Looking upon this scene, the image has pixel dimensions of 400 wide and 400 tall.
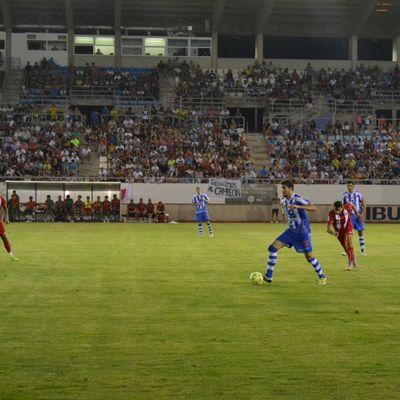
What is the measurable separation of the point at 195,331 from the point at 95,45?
53.6 meters

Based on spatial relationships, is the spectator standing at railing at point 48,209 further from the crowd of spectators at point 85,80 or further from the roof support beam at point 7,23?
the roof support beam at point 7,23

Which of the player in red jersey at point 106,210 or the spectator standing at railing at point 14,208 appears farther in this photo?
the player in red jersey at point 106,210

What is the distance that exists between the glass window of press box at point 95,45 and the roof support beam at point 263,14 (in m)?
10.9

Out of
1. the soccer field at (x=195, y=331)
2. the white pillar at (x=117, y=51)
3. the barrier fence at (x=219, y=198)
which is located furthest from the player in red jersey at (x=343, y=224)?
the white pillar at (x=117, y=51)

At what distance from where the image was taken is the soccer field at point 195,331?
7.84 m

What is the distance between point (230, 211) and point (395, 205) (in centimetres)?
971

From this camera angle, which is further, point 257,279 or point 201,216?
point 201,216

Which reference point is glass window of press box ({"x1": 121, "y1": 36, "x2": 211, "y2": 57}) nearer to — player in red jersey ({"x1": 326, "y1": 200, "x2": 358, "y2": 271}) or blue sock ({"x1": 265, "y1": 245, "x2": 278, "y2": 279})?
player in red jersey ({"x1": 326, "y1": 200, "x2": 358, "y2": 271})

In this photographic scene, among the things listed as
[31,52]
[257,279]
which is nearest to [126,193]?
[31,52]

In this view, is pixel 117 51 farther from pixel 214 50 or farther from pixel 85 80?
pixel 214 50

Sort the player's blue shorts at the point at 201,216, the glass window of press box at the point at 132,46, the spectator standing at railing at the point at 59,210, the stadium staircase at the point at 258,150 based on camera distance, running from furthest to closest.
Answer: the glass window of press box at the point at 132,46, the stadium staircase at the point at 258,150, the spectator standing at railing at the point at 59,210, the player's blue shorts at the point at 201,216

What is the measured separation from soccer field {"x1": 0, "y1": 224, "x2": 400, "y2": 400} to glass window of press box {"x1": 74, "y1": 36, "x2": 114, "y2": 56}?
4296cm

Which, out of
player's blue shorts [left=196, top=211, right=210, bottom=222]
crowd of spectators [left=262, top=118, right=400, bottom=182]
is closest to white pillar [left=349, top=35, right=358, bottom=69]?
crowd of spectators [left=262, top=118, right=400, bottom=182]

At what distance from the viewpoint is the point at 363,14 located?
60344 mm
